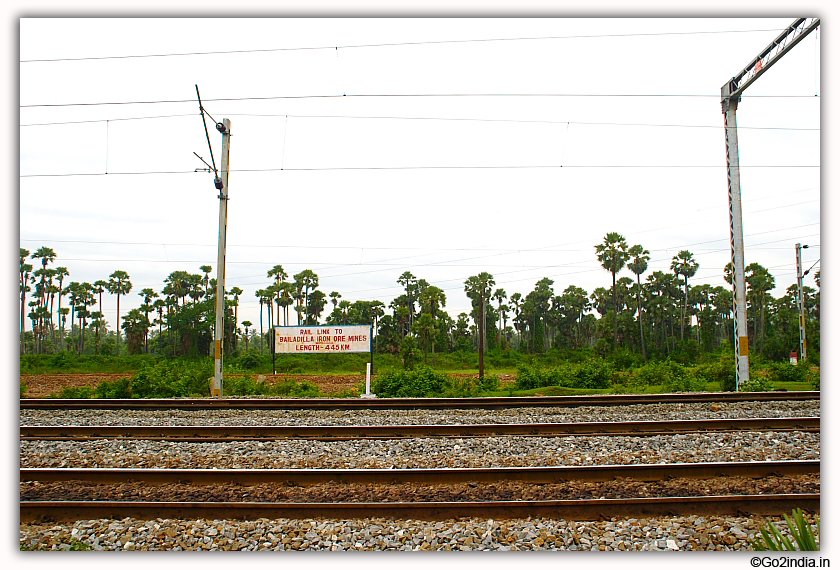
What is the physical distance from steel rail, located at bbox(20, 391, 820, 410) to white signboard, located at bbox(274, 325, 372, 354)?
372 cm

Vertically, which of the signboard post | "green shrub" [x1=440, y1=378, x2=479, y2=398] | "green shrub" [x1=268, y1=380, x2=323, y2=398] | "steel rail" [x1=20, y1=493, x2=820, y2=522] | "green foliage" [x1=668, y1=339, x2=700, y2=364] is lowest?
"green foliage" [x1=668, y1=339, x2=700, y2=364]

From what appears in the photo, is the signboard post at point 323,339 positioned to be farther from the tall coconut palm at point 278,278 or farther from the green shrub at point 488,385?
the tall coconut palm at point 278,278

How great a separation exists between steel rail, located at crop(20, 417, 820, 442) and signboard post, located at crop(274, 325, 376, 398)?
6.59 m

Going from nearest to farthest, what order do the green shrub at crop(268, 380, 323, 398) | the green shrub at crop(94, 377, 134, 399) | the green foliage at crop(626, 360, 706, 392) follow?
1. the green shrub at crop(94, 377, 134, 399)
2. the green foliage at crop(626, 360, 706, 392)
3. the green shrub at crop(268, 380, 323, 398)

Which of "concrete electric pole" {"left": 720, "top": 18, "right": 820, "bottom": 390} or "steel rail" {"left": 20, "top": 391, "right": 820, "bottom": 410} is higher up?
"concrete electric pole" {"left": 720, "top": 18, "right": 820, "bottom": 390}

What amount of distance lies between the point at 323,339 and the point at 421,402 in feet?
16.7

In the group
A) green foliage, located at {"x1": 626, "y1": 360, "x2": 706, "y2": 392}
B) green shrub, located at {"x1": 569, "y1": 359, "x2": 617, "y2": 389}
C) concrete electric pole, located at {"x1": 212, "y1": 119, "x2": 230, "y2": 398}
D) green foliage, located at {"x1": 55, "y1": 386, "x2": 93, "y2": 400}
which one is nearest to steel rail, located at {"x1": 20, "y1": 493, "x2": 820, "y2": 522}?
concrete electric pole, located at {"x1": 212, "y1": 119, "x2": 230, "y2": 398}

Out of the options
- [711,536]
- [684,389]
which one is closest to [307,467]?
[711,536]

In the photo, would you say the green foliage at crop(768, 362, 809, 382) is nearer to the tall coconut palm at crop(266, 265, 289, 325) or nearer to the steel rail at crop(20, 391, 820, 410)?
the steel rail at crop(20, 391, 820, 410)

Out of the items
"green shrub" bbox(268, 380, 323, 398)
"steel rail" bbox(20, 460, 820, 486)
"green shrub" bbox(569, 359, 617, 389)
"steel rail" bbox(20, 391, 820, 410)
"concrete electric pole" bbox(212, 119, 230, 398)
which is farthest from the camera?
"green shrub" bbox(569, 359, 617, 389)

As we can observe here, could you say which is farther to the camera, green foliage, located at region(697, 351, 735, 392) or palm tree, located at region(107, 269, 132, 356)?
palm tree, located at region(107, 269, 132, 356)

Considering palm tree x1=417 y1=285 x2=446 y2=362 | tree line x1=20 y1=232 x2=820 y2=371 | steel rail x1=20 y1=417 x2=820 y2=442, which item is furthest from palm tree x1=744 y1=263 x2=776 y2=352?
steel rail x1=20 y1=417 x2=820 y2=442

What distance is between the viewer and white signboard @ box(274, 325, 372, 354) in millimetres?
14922

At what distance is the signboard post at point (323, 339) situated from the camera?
49.0 ft
